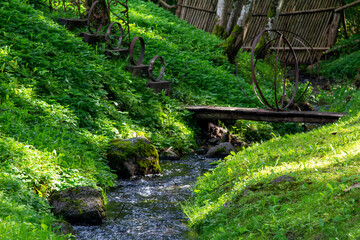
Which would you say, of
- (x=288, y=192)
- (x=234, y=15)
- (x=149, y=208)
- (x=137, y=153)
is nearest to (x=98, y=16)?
(x=234, y=15)

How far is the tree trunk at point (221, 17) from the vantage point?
14.7 meters

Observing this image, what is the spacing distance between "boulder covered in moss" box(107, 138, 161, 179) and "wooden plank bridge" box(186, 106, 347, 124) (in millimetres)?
2470

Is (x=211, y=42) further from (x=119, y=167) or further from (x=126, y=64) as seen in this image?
(x=119, y=167)

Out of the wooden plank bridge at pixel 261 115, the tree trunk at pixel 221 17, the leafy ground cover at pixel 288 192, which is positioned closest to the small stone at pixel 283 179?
the leafy ground cover at pixel 288 192

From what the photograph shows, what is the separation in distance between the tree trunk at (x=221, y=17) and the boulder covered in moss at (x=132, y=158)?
876cm

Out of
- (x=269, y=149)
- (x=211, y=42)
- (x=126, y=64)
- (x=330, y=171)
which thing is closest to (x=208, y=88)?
(x=126, y=64)

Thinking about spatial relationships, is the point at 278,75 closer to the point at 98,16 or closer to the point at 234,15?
the point at 234,15

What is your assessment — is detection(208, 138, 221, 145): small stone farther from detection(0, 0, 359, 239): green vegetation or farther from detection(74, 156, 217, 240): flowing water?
detection(74, 156, 217, 240): flowing water

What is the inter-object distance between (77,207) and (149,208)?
97 cm

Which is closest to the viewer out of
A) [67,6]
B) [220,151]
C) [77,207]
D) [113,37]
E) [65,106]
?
[77,207]

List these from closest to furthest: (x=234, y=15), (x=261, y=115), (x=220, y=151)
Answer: (x=220, y=151) → (x=261, y=115) → (x=234, y=15)

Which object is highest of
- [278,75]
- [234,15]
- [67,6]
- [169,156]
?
[234,15]

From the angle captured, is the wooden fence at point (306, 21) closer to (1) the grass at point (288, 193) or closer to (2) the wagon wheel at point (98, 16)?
(2) the wagon wheel at point (98, 16)

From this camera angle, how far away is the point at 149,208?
551cm
